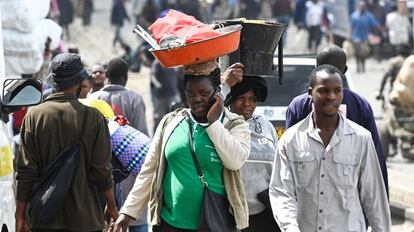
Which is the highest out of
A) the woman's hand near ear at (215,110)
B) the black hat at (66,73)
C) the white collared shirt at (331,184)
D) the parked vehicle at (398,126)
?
the black hat at (66,73)

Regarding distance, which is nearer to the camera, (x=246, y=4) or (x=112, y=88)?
(x=112, y=88)

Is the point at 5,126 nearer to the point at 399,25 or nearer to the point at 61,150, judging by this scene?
the point at 61,150

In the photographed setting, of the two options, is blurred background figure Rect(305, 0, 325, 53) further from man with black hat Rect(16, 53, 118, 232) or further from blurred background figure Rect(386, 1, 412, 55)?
man with black hat Rect(16, 53, 118, 232)

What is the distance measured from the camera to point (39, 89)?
7.77m

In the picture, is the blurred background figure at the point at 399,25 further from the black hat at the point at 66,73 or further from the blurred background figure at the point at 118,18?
the black hat at the point at 66,73

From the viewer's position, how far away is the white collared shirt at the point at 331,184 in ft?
21.9

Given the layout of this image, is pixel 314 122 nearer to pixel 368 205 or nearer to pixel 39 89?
pixel 368 205

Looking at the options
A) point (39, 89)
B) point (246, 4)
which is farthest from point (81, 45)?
point (39, 89)

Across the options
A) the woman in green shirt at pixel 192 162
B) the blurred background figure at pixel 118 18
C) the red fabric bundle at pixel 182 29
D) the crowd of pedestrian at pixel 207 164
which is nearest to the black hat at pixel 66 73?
the crowd of pedestrian at pixel 207 164

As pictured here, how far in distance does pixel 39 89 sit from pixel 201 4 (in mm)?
29660

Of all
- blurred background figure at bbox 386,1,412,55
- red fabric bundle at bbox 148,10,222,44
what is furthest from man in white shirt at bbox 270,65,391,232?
blurred background figure at bbox 386,1,412,55

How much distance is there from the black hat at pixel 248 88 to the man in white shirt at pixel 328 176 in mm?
1235

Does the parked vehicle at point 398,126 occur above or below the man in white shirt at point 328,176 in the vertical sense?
below

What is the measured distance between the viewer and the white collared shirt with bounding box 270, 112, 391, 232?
6.66m
